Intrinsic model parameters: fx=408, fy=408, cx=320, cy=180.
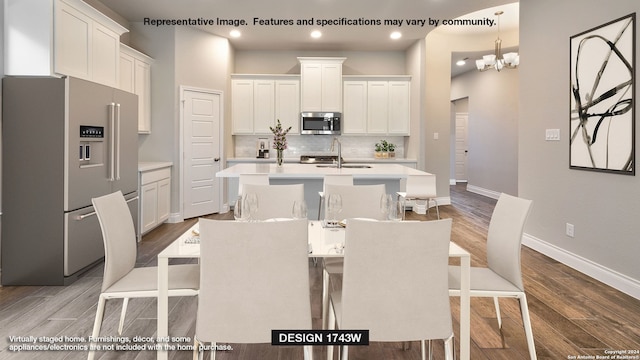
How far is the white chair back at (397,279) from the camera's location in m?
1.49

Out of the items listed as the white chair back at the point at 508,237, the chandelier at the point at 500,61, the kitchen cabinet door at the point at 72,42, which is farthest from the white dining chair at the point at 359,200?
the chandelier at the point at 500,61

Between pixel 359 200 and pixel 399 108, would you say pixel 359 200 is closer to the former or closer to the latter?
pixel 359 200

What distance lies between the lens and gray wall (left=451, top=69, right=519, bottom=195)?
317 inches

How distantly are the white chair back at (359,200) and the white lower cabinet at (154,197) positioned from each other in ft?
9.75

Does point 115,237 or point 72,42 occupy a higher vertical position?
point 72,42

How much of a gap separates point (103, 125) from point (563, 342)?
390cm

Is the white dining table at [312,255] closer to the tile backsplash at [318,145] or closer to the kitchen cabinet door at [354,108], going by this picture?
the kitchen cabinet door at [354,108]

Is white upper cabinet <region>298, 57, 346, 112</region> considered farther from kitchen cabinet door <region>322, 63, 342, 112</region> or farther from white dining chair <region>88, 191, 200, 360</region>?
white dining chair <region>88, 191, 200, 360</region>

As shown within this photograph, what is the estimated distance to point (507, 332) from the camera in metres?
2.50

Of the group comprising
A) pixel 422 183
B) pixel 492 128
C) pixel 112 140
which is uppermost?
pixel 492 128

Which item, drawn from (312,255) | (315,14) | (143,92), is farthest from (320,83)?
(312,255)

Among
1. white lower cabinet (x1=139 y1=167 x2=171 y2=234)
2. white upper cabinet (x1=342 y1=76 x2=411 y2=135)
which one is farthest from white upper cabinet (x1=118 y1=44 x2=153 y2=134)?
white upper cabinet (x1=342 y1=76 x2=411 y2=135)

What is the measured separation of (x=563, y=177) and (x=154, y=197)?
15.4ft

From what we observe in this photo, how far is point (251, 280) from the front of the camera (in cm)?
149
